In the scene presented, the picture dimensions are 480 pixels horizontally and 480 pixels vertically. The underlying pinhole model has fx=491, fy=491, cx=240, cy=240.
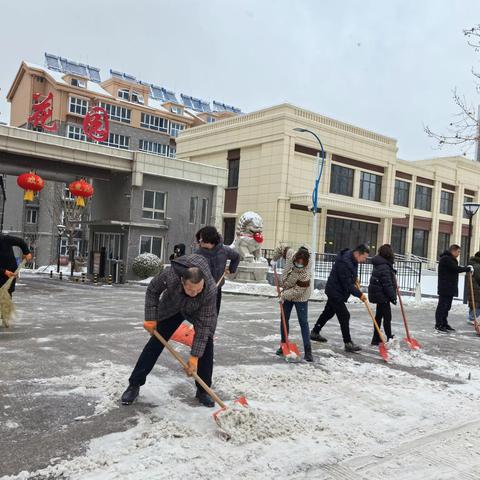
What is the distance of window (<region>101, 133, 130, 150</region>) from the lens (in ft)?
179

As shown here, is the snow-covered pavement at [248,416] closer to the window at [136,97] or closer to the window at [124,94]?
the window at [124,94]

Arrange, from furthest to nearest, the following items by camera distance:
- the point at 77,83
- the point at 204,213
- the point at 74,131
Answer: the point at 77,83 → the point at 74,131 → the point at 204,213

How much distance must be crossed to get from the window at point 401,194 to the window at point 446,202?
5.01 m

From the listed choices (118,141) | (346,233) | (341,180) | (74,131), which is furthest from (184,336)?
(118,141)

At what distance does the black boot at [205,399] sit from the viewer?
482 cm

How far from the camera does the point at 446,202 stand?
4644 centimetres

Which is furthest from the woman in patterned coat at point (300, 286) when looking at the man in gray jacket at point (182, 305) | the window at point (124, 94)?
the window at point (124, 94)

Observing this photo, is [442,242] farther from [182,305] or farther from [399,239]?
[182,305]

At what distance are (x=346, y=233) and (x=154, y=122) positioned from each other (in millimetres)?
31138

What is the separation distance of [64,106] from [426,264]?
38.7m

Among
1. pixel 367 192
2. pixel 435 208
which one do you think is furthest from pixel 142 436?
pixel 435 208

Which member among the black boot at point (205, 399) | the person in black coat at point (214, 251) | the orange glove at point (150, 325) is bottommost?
the black boot at point (205, 399)

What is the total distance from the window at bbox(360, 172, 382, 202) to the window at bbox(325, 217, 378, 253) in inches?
87.2

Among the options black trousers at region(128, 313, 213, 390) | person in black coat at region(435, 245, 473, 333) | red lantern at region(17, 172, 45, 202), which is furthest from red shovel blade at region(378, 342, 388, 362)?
red lantern at region(17, 172, 45, 202)
